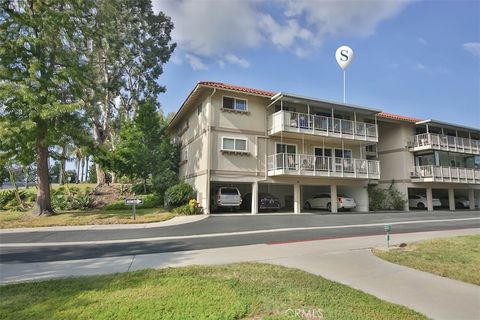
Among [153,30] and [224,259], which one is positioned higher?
[153,30]

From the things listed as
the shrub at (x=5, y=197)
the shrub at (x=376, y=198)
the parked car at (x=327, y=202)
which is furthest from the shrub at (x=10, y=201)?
the shrub at (x=376, y=198)

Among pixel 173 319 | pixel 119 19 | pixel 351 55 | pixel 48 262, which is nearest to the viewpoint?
pixel 173 319

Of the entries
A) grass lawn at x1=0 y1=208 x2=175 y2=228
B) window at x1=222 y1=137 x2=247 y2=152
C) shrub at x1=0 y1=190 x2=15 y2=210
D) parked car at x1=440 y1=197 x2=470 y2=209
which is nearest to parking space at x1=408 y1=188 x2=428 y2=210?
parked car at x1=440 y1=197 x2=470 y2=209

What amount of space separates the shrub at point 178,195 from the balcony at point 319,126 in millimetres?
6787

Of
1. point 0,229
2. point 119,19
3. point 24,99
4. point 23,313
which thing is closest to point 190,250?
point 23,313

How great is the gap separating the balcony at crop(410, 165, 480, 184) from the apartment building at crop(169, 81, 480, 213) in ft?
19.5

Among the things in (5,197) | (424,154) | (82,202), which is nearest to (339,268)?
(82,202)

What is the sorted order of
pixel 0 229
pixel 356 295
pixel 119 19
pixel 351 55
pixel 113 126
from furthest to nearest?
pixel 113 126, pixel 119 19, pixel 351 55, pixel 0 229, pixel 356 295

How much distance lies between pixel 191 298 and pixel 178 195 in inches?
601

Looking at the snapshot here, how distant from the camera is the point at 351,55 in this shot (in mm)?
24672

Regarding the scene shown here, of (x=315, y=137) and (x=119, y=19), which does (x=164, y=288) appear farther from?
(x=119, y=19)

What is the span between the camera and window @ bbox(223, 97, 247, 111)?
2066 centimetres

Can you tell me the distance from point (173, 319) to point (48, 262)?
552cm

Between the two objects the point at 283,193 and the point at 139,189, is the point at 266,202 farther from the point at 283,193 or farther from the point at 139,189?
the point at 139,189
